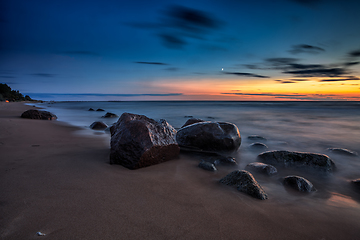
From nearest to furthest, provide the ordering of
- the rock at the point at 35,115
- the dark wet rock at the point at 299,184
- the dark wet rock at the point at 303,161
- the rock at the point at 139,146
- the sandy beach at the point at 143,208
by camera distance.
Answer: the sandy beach at the point at 143,208 < the dark wet rock at the point at 299,184 < the rock at the point at 139,146 < the dark wet rock at the point at 303,161 < the rock at the point at 35,115

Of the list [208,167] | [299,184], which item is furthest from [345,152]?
[208,167]

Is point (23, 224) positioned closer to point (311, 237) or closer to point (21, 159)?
point (21, 159)

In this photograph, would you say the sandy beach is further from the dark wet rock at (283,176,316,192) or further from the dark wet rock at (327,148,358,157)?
the dark wet rock at (327,148,358,157)

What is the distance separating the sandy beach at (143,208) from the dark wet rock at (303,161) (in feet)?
3.39

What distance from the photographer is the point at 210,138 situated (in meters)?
4.50

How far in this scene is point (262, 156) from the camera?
405 centimetres

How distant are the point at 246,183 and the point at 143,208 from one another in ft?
4.43

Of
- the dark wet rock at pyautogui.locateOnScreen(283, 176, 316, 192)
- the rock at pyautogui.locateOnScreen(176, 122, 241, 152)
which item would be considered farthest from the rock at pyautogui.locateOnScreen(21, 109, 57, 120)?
the dark wet rock at pyautogui.locateOnScreen(283, 176, 316, 192)

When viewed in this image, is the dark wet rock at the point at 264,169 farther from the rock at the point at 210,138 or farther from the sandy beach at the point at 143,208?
the rock at the point at 210,138

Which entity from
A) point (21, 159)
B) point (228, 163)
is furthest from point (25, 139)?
point (228, 163)

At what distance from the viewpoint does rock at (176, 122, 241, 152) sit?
4512 mm

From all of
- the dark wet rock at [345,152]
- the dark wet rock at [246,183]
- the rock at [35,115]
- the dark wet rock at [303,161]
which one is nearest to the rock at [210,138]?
the dark wet rock at [303,161]

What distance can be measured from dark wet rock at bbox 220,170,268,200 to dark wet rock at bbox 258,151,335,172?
4.96 feet

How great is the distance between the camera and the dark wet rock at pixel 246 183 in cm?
229
